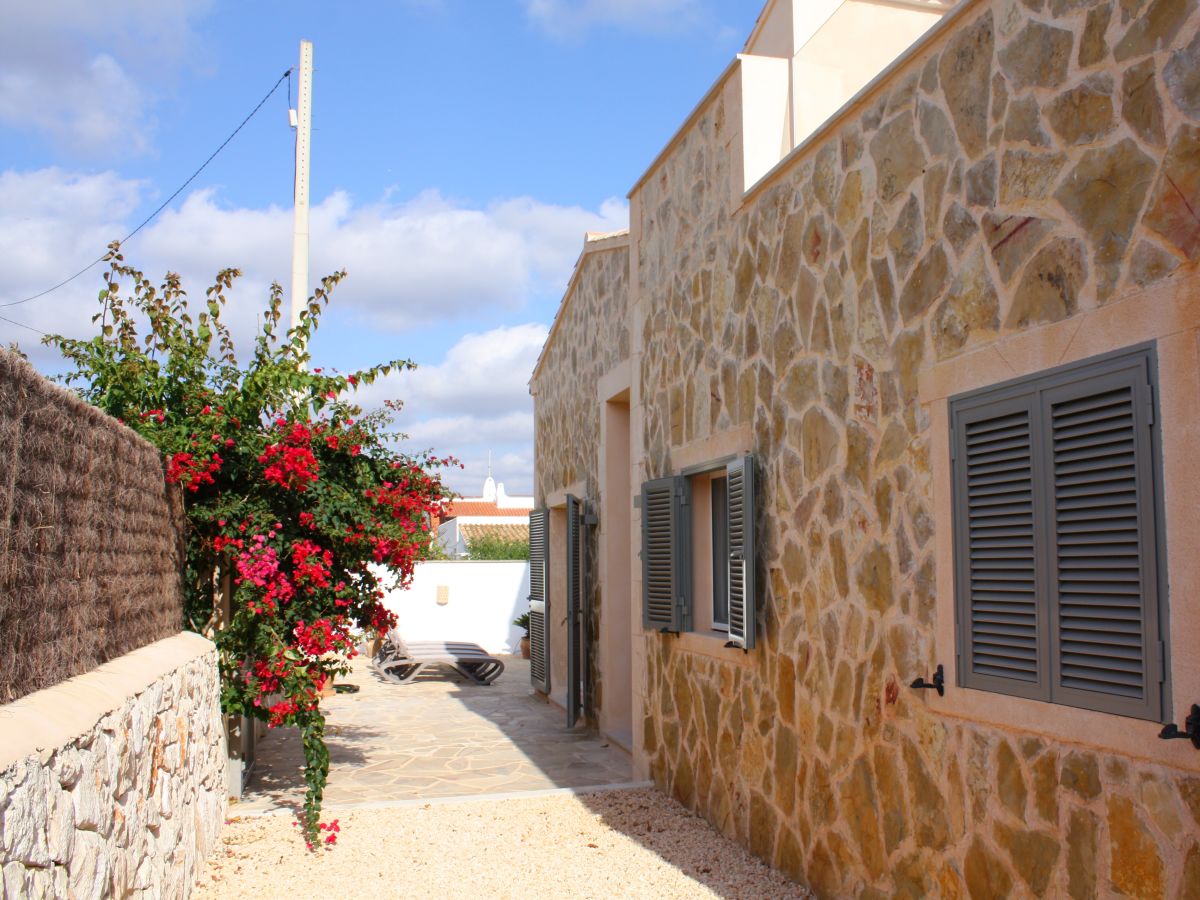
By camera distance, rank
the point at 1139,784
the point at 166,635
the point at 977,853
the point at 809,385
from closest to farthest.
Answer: the point at 1139,784 < the point at 977,853 < the point at 809,385 < the point at 166,635

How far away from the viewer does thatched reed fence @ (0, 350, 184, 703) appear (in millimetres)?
3160

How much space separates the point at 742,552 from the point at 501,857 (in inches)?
90.4

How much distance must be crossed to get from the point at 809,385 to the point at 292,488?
3771mm

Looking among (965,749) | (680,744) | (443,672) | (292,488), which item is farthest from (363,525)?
(443,672)

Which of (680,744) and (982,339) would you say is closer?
(982,339)

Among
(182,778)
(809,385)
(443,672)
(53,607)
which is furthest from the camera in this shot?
(443,672)

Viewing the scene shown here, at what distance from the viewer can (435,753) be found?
988 cm

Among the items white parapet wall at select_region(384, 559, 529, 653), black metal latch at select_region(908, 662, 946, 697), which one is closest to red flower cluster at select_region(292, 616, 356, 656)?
black metal latch at select_region(908, 662, 946, 697)

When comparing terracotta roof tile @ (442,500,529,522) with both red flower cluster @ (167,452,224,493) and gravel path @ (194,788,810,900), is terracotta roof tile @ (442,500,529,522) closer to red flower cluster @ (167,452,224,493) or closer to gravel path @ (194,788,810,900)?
gravel path @ (194,788,810,900)

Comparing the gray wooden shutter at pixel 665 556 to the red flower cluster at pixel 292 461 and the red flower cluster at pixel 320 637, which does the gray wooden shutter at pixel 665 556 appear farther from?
the red flower cluster at pixel 292 461

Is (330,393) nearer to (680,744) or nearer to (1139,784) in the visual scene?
(680,744)

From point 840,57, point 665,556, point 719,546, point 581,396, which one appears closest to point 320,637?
point 665,556

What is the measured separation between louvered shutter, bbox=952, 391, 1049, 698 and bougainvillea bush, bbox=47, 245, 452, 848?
14.4 feet

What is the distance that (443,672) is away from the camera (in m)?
16.4
